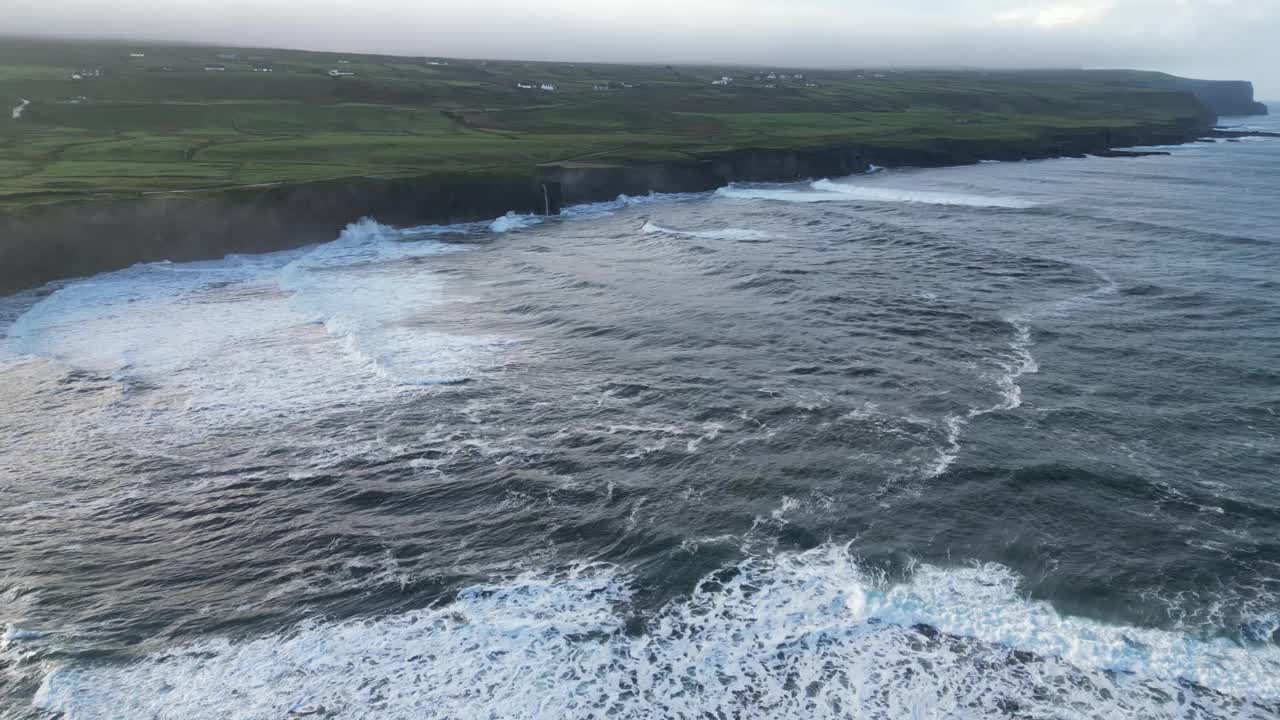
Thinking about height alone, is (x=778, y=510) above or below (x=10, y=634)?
above

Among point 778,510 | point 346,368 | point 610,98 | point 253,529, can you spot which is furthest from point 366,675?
point 610,98

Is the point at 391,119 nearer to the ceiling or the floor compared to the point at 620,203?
nearer to the ceiling

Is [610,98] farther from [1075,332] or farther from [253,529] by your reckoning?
[253,529]

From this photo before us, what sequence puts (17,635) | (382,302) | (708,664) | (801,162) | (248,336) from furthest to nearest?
1. (801,162)
2. (382,302)
3. (248,336)
4. (17,635)
5. (708,664)

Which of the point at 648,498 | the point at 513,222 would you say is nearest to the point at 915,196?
the point at 513,222

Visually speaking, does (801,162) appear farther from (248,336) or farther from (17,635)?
(17,635)

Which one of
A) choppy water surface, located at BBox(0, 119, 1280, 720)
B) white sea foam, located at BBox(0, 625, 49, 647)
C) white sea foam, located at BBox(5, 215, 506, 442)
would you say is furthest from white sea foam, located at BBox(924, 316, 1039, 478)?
white sea foam, located at BBox(0, 625, 49, 647)

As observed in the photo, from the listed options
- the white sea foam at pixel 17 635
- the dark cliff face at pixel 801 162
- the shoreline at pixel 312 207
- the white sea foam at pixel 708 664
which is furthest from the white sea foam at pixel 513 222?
the white sea foam at pixel 708 664
